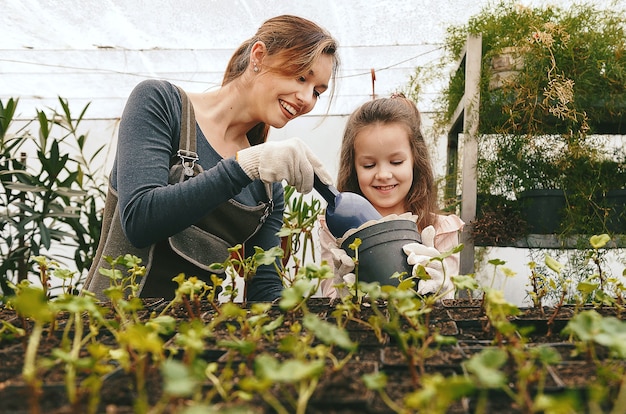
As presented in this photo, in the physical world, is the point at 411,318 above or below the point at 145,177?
below

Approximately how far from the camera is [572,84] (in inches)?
64.1

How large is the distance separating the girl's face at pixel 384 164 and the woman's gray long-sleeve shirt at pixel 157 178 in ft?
1.72

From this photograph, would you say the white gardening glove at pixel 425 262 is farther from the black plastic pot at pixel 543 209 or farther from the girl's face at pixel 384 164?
the black plastic pot at pixel 543 209

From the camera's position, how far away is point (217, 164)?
40.6 inches

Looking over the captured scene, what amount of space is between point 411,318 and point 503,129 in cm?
139

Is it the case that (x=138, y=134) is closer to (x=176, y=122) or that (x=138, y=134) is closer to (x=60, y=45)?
(x=176, y=122)

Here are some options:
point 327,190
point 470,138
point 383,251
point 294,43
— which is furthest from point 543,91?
point 383,251

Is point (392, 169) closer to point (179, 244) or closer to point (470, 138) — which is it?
point (470, 138)

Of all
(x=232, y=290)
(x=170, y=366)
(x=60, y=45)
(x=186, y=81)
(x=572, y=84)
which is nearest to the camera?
(x=170, y=366)

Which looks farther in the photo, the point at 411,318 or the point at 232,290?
the point at 232,290

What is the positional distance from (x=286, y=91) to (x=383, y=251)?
1.84ft

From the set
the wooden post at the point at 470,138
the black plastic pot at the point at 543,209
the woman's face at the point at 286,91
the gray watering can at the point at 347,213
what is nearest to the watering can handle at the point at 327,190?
the gray watering can at the point at 347,213

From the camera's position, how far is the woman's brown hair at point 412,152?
5.23 ft

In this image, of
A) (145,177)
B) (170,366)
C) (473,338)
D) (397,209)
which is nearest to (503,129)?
(397,209)
